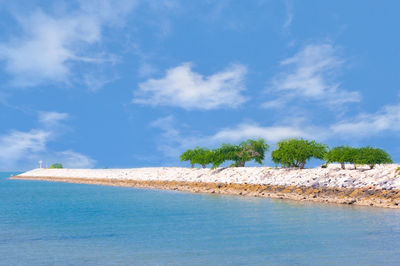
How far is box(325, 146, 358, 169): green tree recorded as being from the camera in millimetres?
59250

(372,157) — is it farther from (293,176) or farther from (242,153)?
(242,153)

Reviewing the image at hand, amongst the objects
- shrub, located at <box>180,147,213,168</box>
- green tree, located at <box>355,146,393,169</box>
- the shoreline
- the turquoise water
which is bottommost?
the turquoise water

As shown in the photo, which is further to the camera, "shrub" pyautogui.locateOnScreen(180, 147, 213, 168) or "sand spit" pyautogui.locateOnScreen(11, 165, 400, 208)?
"shrub" pyautogui.locateOnScreen(180, 147, 213, 168)

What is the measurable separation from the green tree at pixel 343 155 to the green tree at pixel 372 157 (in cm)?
77

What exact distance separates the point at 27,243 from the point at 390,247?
17309 millimetres

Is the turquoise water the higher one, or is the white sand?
the white sand

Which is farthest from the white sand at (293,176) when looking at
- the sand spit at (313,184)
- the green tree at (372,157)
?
the green tree at (372,157)

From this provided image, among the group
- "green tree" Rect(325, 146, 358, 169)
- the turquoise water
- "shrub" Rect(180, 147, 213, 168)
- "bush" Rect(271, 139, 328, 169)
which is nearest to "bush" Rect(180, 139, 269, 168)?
"shrub" Rect(180, 147, 213, 168)

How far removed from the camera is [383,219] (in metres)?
27.3

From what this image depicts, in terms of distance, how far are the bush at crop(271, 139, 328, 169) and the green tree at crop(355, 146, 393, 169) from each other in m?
8.65

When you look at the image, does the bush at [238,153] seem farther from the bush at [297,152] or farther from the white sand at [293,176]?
the bush at [297,152]

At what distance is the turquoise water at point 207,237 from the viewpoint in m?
16.9

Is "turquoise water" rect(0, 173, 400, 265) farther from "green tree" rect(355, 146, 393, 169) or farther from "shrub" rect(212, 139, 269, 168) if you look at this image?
"shrub" rect(212, 139, 269, 168)

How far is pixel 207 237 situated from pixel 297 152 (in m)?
45.7
